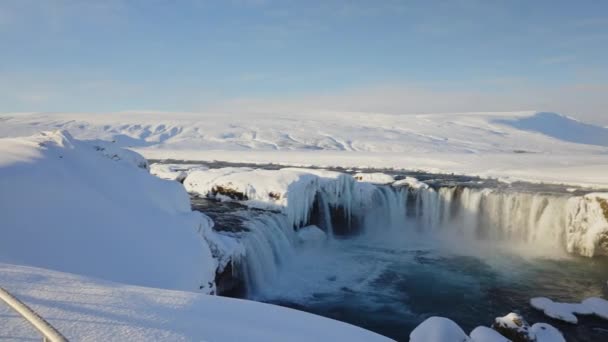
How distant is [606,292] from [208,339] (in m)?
14.6

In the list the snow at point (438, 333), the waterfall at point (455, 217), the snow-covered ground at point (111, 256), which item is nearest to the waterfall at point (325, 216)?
the waterfall at point (455, 217)

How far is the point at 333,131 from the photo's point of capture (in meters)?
96.5

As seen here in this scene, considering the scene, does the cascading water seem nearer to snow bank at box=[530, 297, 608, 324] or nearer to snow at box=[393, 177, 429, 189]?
snow at box=[393, 177, 429, 189]

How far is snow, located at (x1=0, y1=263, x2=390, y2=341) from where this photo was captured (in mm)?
2947

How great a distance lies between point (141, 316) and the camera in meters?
3.23

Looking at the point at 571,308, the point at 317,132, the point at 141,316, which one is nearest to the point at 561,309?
the point at 571,308

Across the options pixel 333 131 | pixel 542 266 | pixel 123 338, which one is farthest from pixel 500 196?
pixel 333 131

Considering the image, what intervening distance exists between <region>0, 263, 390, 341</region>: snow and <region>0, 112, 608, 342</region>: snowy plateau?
0.05 ft

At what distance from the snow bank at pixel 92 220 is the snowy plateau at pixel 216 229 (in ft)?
0.09

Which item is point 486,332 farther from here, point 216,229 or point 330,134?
point 330,134

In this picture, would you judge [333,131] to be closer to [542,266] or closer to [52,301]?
[542,266]

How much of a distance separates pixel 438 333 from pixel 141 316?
527 cm

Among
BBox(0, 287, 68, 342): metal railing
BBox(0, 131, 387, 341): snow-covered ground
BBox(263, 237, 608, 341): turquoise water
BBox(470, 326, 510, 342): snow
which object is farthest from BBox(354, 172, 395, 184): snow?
BBox(0, 287, 68, 342): metal railing

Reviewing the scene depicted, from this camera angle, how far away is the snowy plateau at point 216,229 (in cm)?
346
